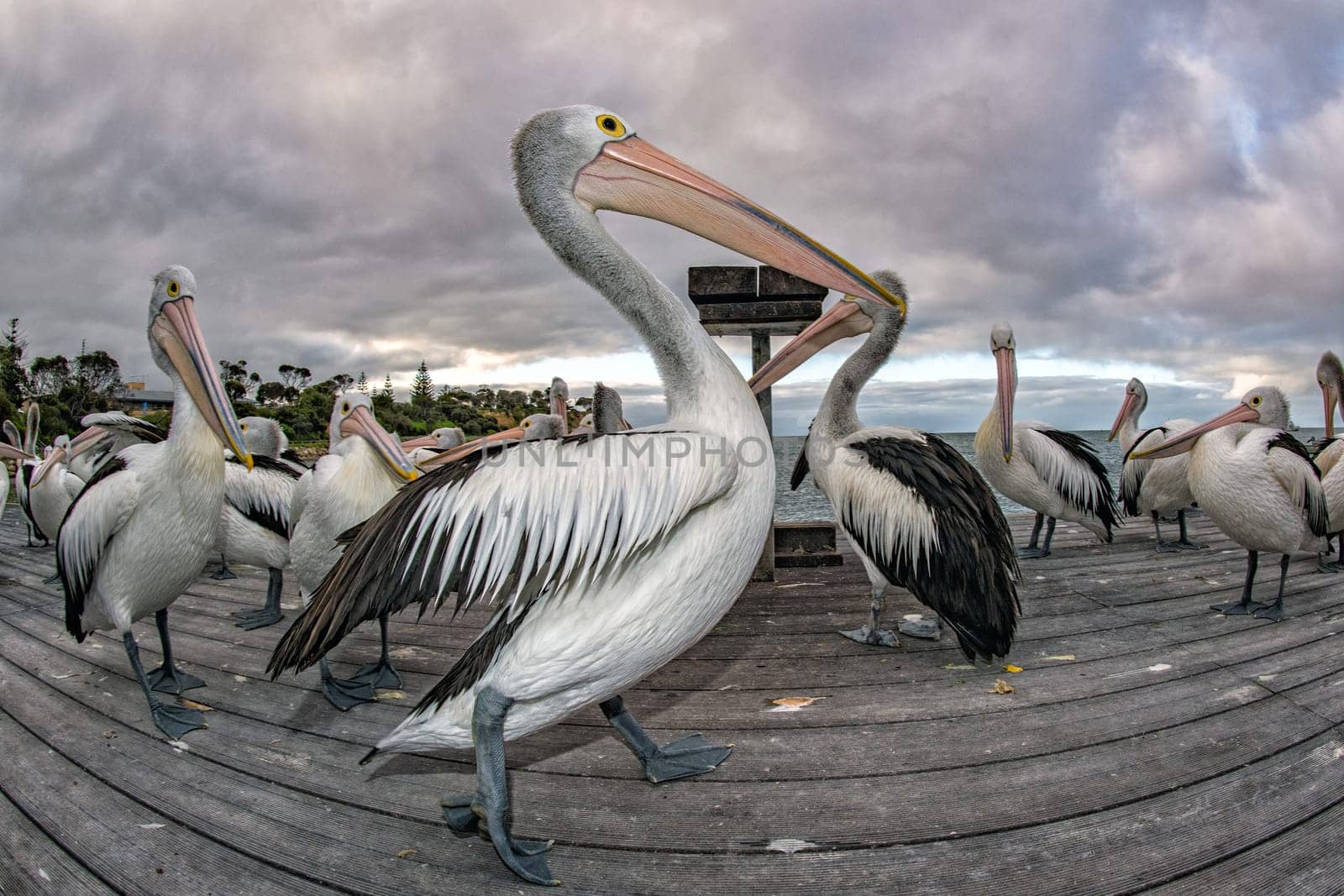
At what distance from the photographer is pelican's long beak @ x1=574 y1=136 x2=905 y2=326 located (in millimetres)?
2025

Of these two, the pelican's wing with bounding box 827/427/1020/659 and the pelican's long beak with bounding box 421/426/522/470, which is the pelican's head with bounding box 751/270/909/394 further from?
the pelican's long beak with bounding box 421/426/522/470

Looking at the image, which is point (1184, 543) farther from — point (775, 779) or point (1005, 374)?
point (775, 779)

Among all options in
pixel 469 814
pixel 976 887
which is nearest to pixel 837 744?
pixel 976 887

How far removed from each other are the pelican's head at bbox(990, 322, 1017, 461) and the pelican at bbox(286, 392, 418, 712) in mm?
4209

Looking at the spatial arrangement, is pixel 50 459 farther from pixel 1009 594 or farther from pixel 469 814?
pixel 1009 594

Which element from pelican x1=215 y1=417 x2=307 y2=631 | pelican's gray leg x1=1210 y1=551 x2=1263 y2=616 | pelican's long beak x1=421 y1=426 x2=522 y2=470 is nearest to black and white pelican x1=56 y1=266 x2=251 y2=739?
Answer: pelican's long beak x1=421 y1=426 x2=522 y2=470

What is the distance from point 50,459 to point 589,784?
6.90m

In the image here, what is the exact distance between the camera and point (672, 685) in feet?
9.61

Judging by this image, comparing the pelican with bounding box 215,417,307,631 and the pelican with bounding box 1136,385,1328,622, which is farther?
the pelican with bounding box 215,417,307,631

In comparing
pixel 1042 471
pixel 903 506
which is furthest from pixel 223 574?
pixel 1042 471

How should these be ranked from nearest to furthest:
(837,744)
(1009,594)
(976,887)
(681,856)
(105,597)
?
(976,887), (681,856), (837,744), (105,597), (1009,594)

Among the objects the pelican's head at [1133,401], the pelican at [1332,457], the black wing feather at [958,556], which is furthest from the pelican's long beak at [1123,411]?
the black wing feather at [958,556]

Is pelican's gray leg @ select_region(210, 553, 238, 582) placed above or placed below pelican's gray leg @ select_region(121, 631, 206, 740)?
below

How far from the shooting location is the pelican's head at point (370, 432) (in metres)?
3.22
